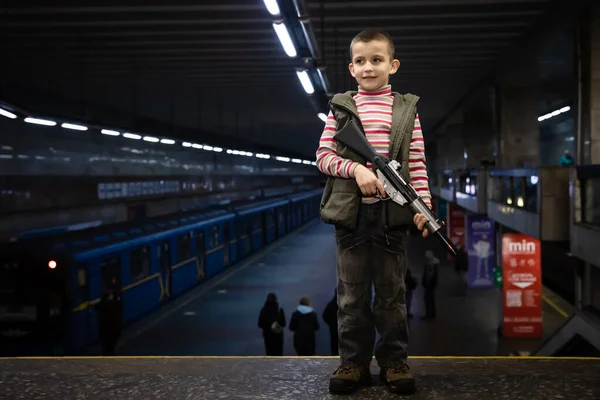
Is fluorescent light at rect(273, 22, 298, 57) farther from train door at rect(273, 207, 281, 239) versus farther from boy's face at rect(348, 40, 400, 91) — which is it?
train door at rect(273, 207, 281, 239)

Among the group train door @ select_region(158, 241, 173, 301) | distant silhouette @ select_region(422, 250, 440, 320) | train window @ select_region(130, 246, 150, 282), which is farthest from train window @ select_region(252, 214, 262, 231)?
train window @ select_region(130, 246, 150, 282)

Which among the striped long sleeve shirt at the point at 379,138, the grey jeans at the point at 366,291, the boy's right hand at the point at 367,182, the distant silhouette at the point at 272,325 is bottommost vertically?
A: the distant silhouette at the point at 272,325

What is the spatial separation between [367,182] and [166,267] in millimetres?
14908

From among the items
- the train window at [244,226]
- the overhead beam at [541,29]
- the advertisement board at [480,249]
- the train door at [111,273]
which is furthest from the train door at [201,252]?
the overhead beam at [541,29]

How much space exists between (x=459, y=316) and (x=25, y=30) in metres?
12.6

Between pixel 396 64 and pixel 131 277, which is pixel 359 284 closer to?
pixel 396 64

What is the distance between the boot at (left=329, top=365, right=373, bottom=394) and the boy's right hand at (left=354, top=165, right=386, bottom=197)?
2.89 feet

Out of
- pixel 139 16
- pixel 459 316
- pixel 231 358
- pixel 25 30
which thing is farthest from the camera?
pixel 459 316

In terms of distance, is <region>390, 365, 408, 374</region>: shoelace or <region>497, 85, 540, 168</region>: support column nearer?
<region>390, 365, 408, 374</region>: shoelace

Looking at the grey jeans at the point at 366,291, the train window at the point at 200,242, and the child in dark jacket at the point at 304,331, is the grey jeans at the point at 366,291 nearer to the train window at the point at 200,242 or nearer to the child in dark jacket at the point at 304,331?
the child in dark jacket at the point at 304,331

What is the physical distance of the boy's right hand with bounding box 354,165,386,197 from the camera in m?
3.06

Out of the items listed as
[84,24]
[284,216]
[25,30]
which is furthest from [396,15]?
[284,216]

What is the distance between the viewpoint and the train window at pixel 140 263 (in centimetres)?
1494

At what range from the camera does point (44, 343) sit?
40.7 feet
